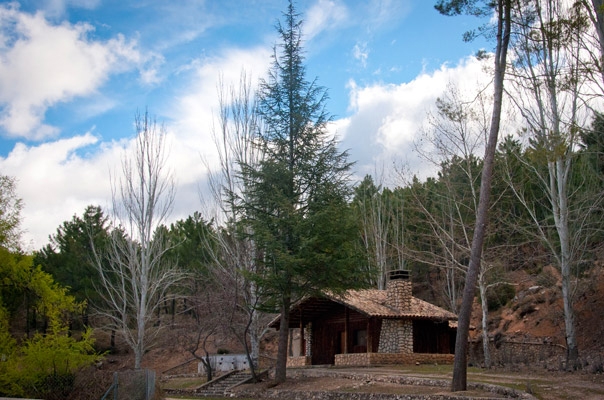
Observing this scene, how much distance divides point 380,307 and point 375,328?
109 centimetres

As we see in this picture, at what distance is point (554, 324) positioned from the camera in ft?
105

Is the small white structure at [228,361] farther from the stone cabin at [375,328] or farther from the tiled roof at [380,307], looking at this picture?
the tiled roof at [380,307]

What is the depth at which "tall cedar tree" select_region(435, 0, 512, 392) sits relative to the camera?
15.4 m

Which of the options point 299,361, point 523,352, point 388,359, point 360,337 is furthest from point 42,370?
point 523,352

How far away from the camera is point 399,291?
29219mm

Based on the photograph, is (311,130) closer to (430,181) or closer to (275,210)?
(275,210)

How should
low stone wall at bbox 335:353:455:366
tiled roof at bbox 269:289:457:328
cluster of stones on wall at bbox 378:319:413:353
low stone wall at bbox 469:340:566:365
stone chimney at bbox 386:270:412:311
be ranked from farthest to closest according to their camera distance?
stone chimney at bbox 386:270:412:311, cluster of stones on wall at bbox 378:319:413:353, tiled roof at bbox 269:289:457:328, low stone wall at bbox 335:353:455:366, low stone wall at bbox 469:340:566:365

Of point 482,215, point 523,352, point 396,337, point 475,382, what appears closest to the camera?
point 482,215

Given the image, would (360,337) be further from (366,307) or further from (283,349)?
(283,349)

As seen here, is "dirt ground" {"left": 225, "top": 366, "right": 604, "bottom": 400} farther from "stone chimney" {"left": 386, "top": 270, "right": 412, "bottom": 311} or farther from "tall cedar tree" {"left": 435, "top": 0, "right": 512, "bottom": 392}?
"stone chimney" {"left": 386, "top": 270, "right": 412, "bottom": 311}

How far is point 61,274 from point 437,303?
26.9 metres

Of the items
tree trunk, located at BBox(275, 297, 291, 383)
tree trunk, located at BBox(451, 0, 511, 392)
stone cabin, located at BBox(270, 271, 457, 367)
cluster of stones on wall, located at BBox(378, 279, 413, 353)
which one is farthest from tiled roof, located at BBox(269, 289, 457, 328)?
tree trunk, located at BBox(451, 0, 511, 392)

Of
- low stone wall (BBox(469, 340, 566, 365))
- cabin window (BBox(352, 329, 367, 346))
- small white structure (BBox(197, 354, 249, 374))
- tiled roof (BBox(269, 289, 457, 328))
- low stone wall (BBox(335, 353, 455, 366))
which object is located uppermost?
tiled roof (BBox(269, 289, 457, 328))

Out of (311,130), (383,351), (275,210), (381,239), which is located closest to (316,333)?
(383,351)
